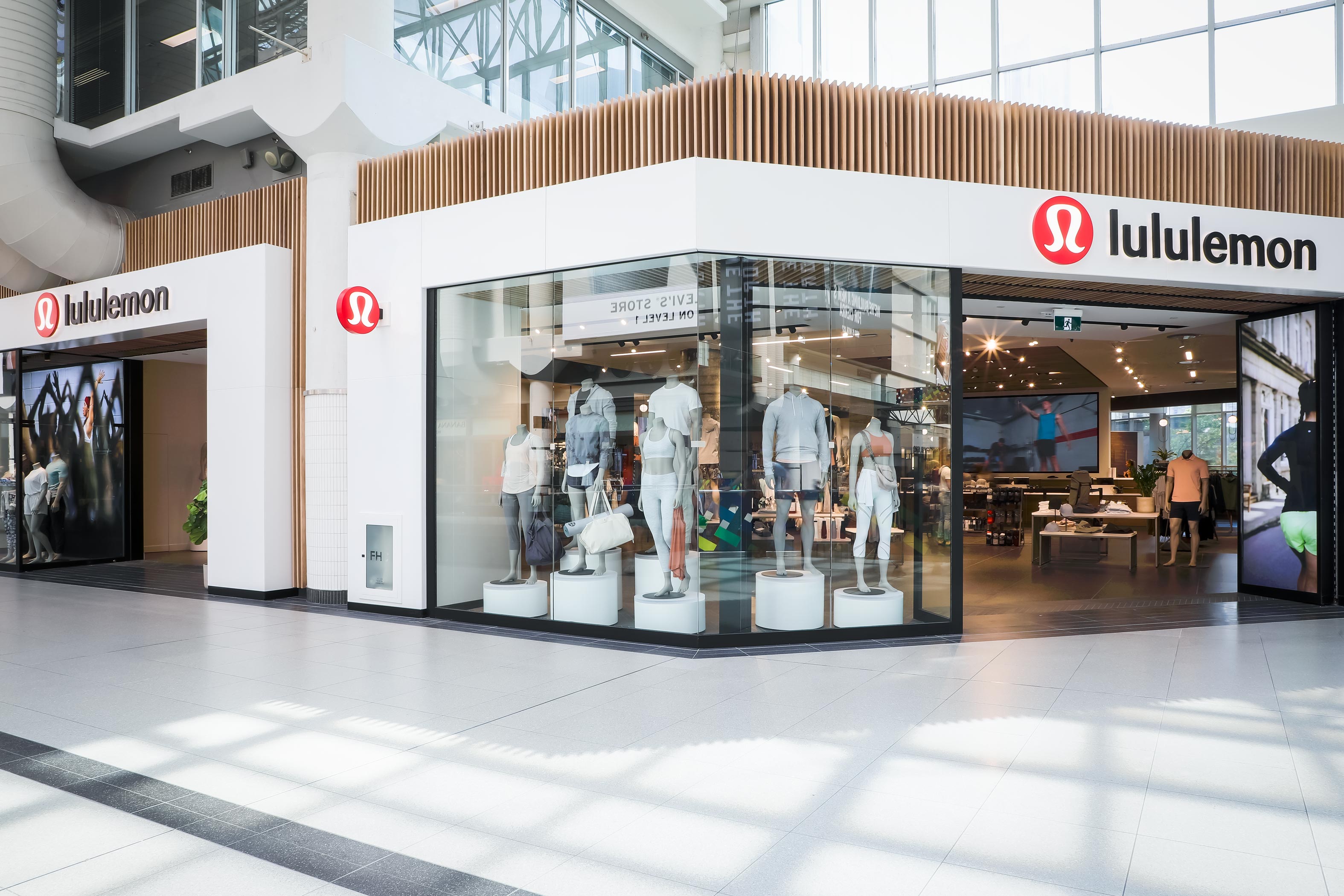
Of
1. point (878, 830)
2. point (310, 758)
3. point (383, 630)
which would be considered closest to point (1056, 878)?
point (878, 830)

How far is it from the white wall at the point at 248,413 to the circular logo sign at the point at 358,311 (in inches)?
61.4

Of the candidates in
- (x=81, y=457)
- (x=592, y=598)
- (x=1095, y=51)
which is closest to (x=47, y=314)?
(x=81, y=457)

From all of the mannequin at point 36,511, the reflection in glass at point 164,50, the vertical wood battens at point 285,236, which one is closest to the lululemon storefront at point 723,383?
the vertical wood battens at point 285,236

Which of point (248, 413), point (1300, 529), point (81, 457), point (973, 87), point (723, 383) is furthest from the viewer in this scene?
point (973, 87)

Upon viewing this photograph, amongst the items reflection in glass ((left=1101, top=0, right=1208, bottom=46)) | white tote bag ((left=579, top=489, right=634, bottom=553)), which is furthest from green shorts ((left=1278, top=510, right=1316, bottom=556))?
reflection in glass ((left=1101, top=0, right=1208, bottom=46))

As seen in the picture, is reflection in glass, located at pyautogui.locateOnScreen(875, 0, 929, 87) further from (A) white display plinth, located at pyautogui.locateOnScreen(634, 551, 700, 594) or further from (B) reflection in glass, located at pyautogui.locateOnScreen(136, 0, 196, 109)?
(A) white display plinth, located at pyautogui.locateOnScreen(634, 551, 700, 594)

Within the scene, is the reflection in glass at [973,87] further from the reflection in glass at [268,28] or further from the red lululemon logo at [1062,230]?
the reflection in glass at [268,28]

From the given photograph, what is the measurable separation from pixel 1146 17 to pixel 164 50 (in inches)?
519

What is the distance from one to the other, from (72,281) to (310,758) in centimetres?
1035

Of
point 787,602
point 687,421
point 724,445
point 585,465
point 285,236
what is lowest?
point 787,602

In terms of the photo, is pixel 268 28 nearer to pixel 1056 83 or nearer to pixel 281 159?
pixel 281 159

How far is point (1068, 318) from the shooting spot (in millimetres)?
8648

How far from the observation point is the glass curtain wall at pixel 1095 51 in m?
11.2

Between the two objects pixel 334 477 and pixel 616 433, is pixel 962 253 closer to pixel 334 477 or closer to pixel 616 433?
pixel 616 433
